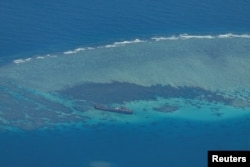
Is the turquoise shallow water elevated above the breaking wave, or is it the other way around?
the breaking wave

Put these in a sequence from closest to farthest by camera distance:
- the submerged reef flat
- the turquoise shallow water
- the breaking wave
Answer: the turquoise shallow water < the submerged reef flat < the breaking wave

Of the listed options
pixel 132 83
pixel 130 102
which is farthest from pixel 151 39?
pixel 130 102

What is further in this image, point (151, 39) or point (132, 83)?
point (151, 39)

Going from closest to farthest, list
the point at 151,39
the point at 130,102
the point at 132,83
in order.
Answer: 1. the point at 130,102
2. the point at 132,83
3. the point at 151,39

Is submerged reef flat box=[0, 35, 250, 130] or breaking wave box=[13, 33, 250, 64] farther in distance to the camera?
breaking wave box=[13, 33, 250, 64]

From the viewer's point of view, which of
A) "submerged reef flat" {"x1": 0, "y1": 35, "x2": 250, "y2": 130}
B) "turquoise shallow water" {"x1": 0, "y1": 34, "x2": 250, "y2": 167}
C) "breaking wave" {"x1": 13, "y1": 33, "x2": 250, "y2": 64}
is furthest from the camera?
"breaking wave" {"x1": 13, "y1": 33, "x2": 250, "y2": 64}

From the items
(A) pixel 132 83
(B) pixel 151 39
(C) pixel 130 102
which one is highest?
(B) pixel 151 39

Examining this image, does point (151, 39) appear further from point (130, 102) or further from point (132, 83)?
point (130, 102)

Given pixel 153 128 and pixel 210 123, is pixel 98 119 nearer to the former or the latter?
pixel 153 128
